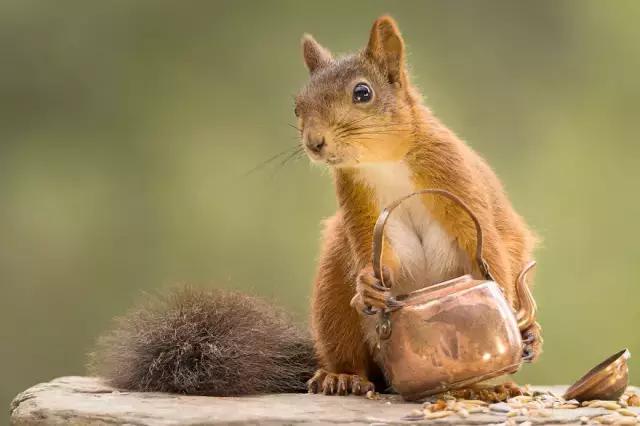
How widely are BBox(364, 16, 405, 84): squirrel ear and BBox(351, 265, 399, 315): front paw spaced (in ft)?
1.56

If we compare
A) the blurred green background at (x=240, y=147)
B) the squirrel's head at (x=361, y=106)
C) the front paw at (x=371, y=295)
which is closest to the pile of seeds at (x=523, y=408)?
the front paw at (x=371, y=295)

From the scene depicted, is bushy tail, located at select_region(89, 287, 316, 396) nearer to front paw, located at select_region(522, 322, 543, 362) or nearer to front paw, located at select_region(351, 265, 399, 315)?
front paw, located at select_region(351, 265, 399, 315)

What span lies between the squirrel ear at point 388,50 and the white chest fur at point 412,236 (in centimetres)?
22

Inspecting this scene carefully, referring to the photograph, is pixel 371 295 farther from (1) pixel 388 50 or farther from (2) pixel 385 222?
(1) pixel 388 50

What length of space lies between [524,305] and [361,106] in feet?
1.95

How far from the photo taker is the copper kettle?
1946 mm

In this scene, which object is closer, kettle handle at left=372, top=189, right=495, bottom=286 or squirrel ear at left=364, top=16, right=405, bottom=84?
kettle handle at left=372, top=189, right=495, bottom=286

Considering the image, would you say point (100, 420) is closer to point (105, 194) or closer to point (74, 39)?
point (105, 194)

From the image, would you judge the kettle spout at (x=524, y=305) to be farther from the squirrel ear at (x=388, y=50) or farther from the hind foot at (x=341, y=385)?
the squirrel ear at (x=388, y=50)

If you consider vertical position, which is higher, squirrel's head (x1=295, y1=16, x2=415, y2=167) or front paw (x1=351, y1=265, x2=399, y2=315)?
squirrel's head (x1=295, y1=16, x2=415, y2=167)

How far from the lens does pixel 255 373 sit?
7.47 ft

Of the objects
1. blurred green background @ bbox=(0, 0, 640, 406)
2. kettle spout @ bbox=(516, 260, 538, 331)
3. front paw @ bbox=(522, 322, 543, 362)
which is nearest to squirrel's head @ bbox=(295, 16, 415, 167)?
kettle spout @ bbox=(516, 260, 538, 331)

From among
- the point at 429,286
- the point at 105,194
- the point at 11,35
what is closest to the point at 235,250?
the point at 105,194

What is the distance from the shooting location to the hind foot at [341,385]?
2248 mm
